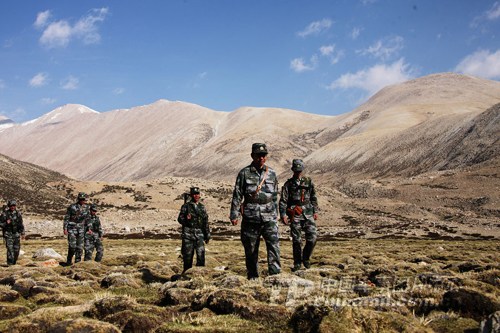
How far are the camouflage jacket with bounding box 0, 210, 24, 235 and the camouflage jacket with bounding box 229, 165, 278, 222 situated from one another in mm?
13704

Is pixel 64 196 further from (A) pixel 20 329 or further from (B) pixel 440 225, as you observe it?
(A) pixel 20 329

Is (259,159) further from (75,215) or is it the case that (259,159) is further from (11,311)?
(75,215)

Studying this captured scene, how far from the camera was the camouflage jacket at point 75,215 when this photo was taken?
2009cm

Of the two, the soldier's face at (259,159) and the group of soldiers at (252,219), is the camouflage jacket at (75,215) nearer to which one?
the group of soldiers at (252,219)

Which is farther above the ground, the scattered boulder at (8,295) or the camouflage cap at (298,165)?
the camouflage cap at (298,165)

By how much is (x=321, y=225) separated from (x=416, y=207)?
21.4m

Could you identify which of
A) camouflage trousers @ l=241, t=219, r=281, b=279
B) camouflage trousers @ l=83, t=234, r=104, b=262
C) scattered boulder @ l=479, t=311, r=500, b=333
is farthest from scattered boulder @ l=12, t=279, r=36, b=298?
camouflage trousers @ l=83, t=234, r=104, b=262

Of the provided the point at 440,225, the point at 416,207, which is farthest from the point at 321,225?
the point at 416,207

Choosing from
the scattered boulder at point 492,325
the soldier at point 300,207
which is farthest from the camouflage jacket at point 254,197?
the scattered boulder at point 492,325

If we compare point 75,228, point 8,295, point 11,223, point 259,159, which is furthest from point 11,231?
point 259,159

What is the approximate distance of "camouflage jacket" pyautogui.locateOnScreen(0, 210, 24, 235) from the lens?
19594 mm

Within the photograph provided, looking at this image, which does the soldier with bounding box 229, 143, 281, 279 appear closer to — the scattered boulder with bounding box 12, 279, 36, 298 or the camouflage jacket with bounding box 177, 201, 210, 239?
the camouflage jacket with bounding box 177, 201, 210, 239

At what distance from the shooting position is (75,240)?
2008 centimetres

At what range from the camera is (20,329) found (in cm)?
638
